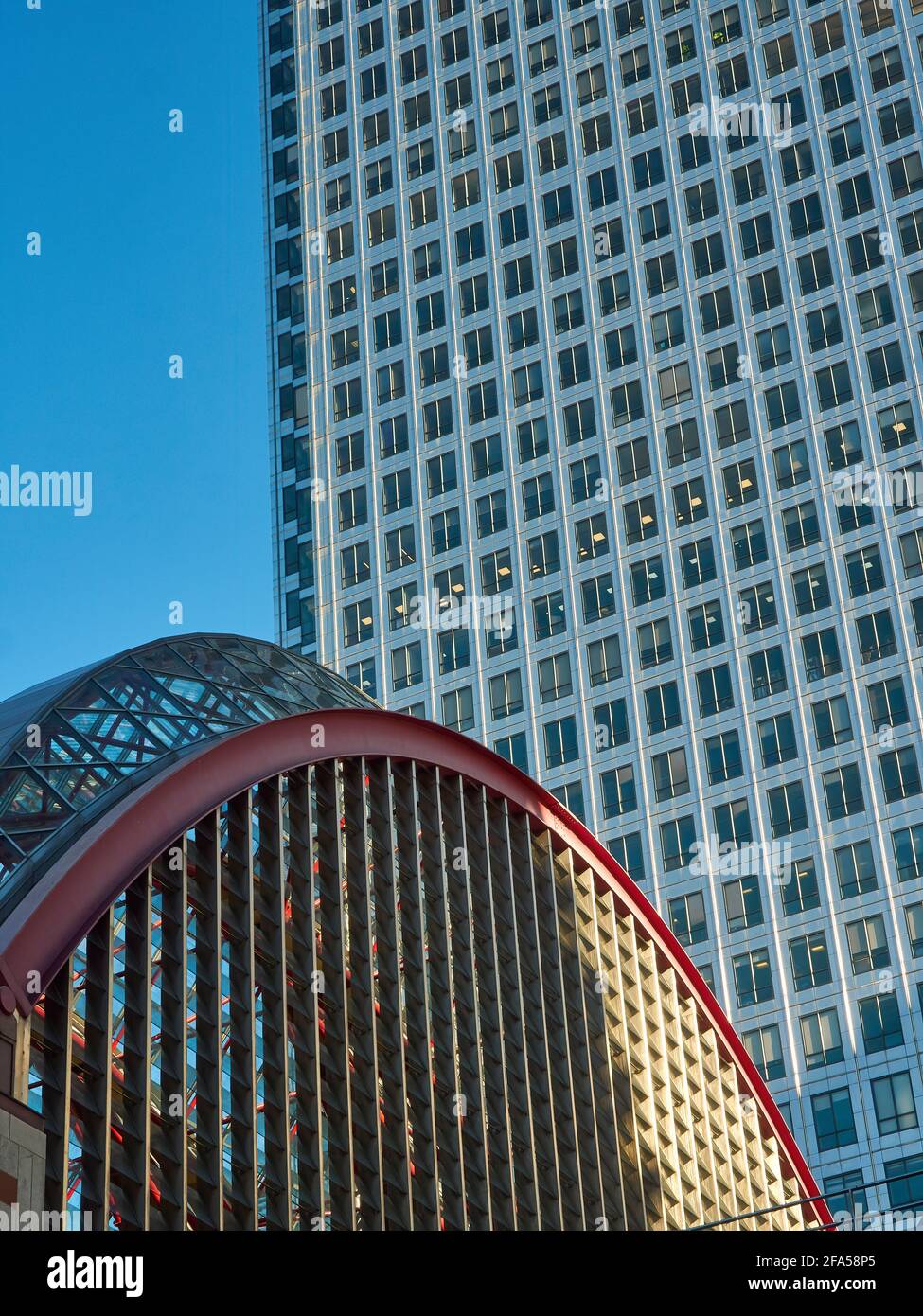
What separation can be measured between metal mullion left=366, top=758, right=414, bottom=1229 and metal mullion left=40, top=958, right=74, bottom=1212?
37.5 feet

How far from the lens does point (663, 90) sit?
10569cm

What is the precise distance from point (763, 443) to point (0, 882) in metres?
69.2

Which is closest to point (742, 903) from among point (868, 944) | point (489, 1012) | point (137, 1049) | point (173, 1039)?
point (868, 944)

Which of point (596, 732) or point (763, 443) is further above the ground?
point (763, 443)

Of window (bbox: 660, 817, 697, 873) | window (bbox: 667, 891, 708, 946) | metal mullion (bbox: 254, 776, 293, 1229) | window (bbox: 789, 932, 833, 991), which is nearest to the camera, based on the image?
metal mullion (bbox: 254, 776, 293, 1229)

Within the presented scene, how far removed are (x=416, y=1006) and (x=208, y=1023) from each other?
10.8 m

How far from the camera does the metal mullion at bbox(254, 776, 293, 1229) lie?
122 ft

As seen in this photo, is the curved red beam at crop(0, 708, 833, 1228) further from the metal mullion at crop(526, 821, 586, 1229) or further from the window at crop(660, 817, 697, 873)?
the window at crop(660, 817, 697, 873)

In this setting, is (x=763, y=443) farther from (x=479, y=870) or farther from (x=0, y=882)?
(x=0, y=882)

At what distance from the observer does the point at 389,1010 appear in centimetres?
4478

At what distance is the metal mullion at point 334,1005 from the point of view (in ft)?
131

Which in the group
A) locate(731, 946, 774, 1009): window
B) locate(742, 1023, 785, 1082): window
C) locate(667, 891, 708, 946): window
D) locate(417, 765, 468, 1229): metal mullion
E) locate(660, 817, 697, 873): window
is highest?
locate(660, 817, 697, 873): window

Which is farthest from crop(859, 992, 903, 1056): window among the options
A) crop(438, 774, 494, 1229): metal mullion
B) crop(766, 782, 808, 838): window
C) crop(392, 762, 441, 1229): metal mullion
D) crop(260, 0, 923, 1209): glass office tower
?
crop(392, 762, 441, 1229): metal mullion
